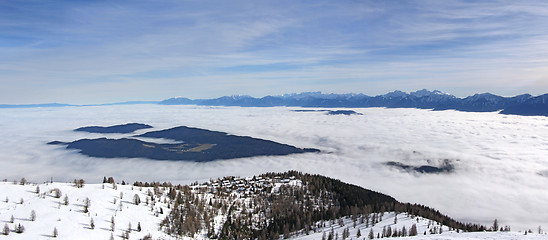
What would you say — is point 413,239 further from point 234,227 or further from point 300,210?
point 300,210

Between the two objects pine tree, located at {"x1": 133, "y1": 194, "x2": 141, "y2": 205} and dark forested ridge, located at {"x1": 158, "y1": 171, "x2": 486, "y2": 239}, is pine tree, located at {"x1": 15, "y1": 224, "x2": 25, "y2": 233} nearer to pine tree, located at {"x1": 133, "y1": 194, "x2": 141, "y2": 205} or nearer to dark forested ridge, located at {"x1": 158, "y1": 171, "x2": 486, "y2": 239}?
dark forested ridge, located at {"x1": 158, "y1": 171, "x2": 486, "y2": 239}

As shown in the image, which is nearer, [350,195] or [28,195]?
[28,195]

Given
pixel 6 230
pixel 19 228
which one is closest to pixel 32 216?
pixel 19 228

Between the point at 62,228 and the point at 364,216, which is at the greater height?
the point at 62,228

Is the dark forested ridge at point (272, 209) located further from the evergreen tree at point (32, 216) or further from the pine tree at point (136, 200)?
the evergreen tree at point (32, 216)

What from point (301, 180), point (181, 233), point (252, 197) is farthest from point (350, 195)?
point (181, 233)

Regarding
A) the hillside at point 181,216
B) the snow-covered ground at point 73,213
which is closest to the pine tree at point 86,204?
the hillside at point 181,216

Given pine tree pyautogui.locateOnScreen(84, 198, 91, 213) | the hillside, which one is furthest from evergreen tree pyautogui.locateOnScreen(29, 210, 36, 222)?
pine tree pyautogui.locateOnScreen(84, 198, 91, 213)
